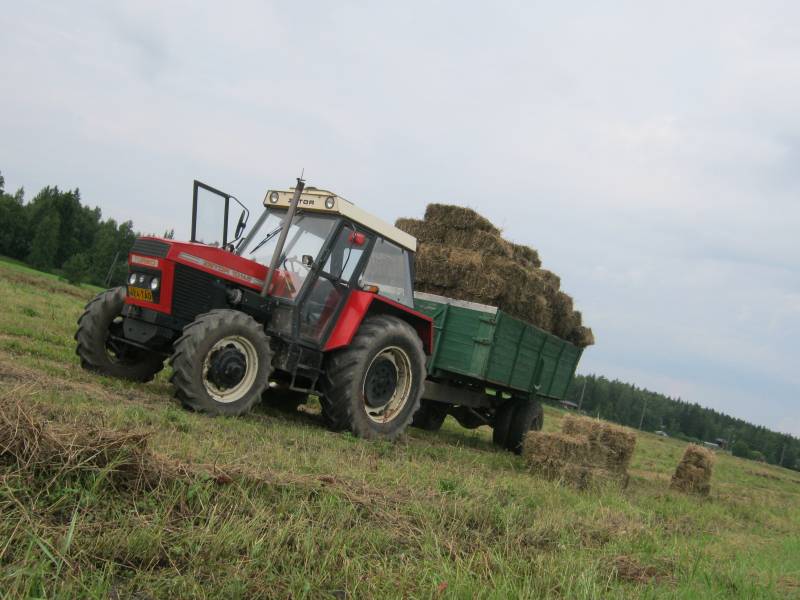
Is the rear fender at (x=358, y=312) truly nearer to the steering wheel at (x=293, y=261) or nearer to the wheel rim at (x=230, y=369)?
the steering wheel at (x=293, y=261)

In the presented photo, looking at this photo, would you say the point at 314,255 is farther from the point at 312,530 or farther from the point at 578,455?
the point at 312,530

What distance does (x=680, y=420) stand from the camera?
409ft

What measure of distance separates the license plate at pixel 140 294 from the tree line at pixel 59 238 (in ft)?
223

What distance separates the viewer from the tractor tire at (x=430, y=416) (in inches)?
422

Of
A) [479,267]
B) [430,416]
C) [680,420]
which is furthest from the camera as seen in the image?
[680,420]

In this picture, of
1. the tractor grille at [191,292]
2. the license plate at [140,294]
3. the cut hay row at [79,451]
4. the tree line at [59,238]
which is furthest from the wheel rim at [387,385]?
the tree line at [59,238]

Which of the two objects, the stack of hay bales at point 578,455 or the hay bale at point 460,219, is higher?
the hay bale at point 460,219

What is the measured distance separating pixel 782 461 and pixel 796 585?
387ft

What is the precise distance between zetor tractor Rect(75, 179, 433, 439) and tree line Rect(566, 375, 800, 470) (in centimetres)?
10459

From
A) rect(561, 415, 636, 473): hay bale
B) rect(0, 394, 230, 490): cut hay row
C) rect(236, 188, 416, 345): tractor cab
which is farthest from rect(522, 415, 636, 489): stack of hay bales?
rect(0, 394, 230, 490): cut hay row

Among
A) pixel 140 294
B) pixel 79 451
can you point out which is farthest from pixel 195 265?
pixel 79 451

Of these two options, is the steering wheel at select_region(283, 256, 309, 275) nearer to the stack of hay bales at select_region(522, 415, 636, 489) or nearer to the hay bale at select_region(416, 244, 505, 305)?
the hay bale at select_region(416, 244, 505, 305)

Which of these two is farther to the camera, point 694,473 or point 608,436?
point 694,473

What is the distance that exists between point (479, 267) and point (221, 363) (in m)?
4.43
